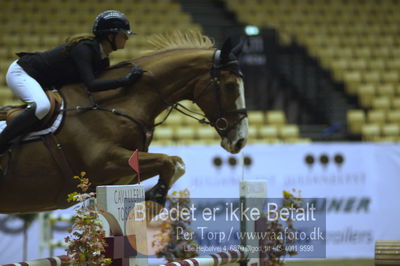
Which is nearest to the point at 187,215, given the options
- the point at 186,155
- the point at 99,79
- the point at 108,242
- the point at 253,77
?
the point at 99,79

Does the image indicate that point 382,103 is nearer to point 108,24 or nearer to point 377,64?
point 377,64

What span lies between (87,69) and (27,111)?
49cm

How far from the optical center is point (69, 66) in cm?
467

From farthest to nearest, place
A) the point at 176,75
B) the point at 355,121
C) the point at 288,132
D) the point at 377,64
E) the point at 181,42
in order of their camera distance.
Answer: the point at 377,64
the point at 355,121
the point at 288,132
the point at 181,42
the point at 176,75

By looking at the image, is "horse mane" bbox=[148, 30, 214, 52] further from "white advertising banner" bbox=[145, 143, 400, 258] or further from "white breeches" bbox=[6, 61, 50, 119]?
"white advertising banner" bbox=[145, 143, 400, 258]

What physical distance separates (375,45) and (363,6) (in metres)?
1.51

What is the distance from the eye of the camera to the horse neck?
→ 4848mm

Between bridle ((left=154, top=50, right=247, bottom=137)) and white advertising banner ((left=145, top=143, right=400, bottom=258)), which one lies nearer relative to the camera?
bridle ((left=154, top=50, right=247, bottom=137))

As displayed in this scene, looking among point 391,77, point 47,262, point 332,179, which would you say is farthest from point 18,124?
point 391,77

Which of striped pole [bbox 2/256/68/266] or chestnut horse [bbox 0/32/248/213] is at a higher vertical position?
chestnut horse [bbox 0/32/248/213]

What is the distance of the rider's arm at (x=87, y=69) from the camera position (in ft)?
14.9

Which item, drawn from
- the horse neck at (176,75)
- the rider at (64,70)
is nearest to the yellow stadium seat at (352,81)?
the horse neck at (176,75)

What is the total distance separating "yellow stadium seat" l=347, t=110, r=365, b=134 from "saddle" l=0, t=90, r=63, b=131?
6.86 m

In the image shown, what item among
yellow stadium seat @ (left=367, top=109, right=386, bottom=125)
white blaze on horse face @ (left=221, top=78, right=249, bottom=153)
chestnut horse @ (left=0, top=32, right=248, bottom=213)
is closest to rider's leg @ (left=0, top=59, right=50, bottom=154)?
chestnut horse @ (left=0, top=32, right=248, bottom=213)
